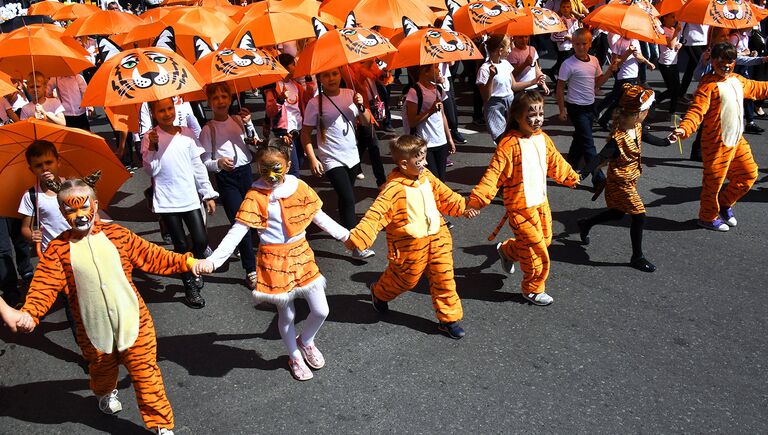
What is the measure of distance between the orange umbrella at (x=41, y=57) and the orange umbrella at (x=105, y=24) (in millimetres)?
2586

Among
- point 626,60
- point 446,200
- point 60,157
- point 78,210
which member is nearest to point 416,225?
point 446,200

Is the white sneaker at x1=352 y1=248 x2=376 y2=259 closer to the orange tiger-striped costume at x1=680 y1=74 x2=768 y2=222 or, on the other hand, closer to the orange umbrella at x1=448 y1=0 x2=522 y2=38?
the orange tiger-striped costume at x1=680 y1=74 x2=768 y2=222

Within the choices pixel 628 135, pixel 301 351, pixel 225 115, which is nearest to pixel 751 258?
pixel 628 135

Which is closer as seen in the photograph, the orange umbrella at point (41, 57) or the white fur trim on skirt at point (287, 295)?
the white fur trim on skirt at point (287, 295)

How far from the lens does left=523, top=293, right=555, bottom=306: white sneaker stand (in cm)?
555

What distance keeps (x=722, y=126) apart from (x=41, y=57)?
7.07m

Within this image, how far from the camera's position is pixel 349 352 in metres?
5.04

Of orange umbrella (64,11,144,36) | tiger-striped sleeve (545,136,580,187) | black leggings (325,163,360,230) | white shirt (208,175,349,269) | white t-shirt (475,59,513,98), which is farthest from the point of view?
orange umbrella (64,11,144,36)

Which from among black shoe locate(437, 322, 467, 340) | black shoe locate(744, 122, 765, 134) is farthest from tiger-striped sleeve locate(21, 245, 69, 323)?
black shoe locate(744, 122, 765, 134)

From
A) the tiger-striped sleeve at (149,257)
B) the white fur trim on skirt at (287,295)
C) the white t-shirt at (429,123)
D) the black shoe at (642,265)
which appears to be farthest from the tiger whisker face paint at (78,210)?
the black shoe at (642,265)

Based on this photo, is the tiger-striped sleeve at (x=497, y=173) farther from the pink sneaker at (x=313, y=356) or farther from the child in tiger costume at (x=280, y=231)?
the pink sneaker at (x=313, y=356)

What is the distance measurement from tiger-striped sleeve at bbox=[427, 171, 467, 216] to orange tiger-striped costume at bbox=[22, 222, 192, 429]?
74.7 inches

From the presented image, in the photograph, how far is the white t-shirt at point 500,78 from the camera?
8.18 m

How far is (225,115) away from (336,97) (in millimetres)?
1093
